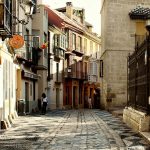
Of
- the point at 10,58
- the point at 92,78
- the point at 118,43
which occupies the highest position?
the point at 118,43

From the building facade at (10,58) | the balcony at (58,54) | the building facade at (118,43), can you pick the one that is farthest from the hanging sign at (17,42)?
the balcony at (58,54)

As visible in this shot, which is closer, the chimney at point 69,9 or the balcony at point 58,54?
the balcony at point 58,54

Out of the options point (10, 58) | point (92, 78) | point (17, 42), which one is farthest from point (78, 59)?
point (17, 42)

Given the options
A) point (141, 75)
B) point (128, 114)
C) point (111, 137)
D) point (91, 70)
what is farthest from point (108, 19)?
point (91, 70)

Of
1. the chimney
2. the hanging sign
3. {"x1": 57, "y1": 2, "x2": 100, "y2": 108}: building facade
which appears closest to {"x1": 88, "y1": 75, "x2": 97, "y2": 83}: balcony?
{"x1": 57, "y1": 2, "x2": 100, "y2": 108}: building facade

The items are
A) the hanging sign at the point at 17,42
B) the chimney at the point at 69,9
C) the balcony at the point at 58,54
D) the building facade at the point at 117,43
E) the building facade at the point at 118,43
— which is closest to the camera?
the hanging sign at the point at 17,42

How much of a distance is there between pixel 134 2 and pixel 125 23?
6.00 feet

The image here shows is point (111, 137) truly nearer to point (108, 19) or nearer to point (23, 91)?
point (23, 91)

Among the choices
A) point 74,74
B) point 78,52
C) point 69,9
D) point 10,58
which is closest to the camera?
point 10,58

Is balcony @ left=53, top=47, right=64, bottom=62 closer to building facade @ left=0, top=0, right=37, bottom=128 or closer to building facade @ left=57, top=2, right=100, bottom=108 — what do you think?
building facade @ left=57, top=2, right=100, bottom=108

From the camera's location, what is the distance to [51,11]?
4681cm

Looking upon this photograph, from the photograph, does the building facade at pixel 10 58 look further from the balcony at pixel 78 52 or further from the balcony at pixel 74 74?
the balcony at pixel 78 52

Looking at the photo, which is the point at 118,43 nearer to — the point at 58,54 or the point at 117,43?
the point at 117,43

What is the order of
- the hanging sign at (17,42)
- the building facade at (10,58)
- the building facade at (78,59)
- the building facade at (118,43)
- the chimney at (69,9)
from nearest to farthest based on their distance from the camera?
the building facade at (10,58) < the hanging sign at (17,42) < the building facade at (118,43) < the building facade at (78,59) < the chimney at (69,9)
